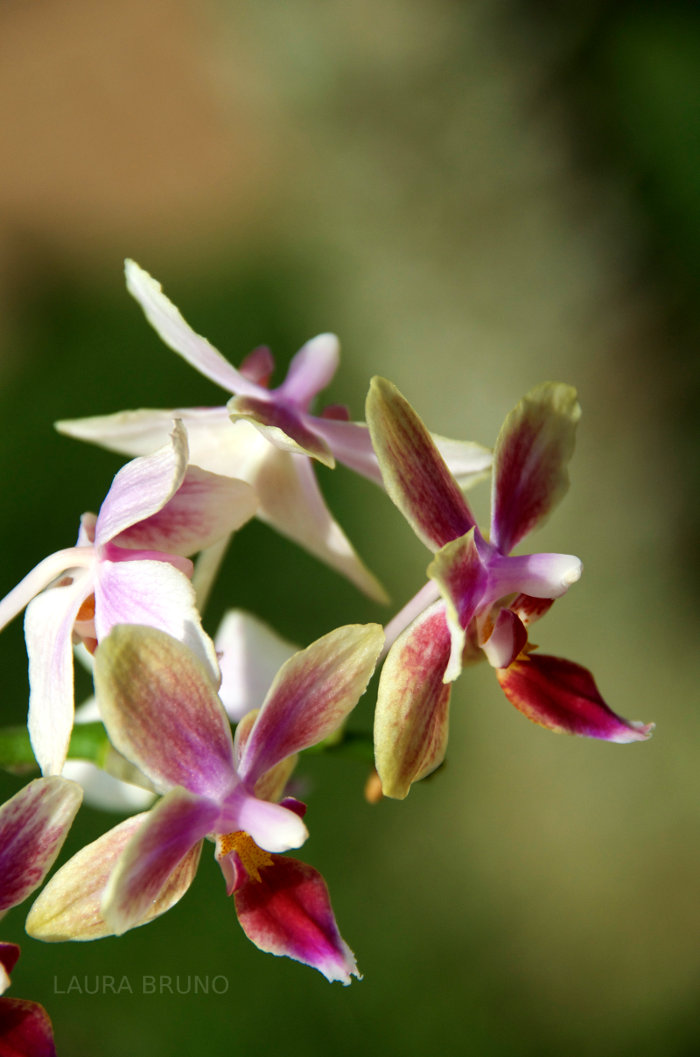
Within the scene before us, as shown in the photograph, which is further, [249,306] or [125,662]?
[249,306]

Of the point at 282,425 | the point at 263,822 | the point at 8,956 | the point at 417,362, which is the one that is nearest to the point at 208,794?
the point at 263,822

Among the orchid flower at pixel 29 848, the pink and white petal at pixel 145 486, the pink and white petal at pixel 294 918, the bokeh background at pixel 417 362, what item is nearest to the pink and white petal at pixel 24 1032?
the orchid flower at pixel 29 848

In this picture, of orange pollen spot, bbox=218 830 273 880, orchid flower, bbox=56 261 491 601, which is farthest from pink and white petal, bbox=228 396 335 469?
orange pollen spot, bbox=218 830 273 880

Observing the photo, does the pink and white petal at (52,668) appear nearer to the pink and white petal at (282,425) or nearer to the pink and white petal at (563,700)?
the pink and white petal at (282,425)

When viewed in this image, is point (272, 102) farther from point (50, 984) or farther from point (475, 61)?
point (50, 984)

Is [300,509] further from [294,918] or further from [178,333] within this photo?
[294,918]

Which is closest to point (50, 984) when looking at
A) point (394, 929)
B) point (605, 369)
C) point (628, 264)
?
point (394, 929)

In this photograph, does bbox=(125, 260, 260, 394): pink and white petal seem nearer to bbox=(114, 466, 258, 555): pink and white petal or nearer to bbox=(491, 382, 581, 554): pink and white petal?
bbox=(114, 466, 258, 555): pink and white petal
